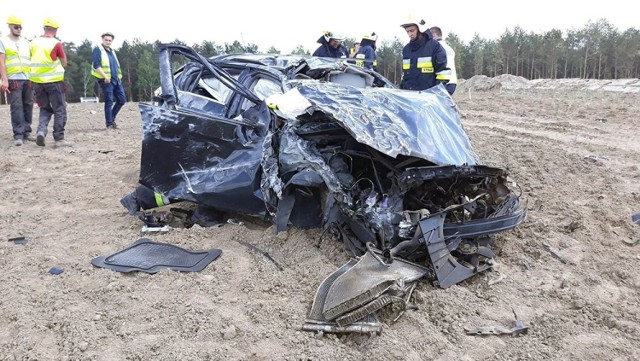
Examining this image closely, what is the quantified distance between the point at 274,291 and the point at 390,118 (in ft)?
4.61

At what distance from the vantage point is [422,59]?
5648 millimetres

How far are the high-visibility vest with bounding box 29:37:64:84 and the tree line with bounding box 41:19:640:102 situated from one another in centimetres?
2559

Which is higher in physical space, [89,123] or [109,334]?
[89,123]

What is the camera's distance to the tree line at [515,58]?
3381 centimetres

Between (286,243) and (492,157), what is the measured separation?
3.46m

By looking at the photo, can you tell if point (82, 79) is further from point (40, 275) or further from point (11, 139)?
point (40, 275)

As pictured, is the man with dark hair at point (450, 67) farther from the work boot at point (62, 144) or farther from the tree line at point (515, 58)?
the tree line at point (515, 58)

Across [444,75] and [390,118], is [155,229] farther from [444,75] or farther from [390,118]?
[444,75]

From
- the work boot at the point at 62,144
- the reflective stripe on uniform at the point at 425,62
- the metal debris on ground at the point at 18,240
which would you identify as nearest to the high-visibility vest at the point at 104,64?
the work boot at the point at 62,144

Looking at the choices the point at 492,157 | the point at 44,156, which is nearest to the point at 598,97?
the point at 492,157

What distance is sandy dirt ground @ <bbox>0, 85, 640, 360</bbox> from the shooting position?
2.34 metres

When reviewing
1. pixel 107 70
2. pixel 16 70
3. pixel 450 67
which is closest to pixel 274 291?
pixel 450 67

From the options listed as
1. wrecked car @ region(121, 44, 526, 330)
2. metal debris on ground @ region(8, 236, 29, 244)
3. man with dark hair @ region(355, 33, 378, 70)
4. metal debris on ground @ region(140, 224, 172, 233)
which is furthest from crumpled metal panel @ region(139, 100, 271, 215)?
man with dark hair @ region(355, 33, 378, 70)

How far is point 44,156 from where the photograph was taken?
20.5 ft
